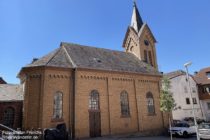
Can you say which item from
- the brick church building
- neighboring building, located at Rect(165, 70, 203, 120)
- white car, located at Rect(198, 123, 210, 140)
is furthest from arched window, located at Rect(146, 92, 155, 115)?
neighboring building, located at Rect(165, 70, 203, 120)

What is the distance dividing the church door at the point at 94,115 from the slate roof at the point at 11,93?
828cm

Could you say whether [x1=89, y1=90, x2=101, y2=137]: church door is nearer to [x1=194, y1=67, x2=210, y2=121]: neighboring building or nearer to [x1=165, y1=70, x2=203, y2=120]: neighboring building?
[x1=165, y1=70, x2=203, y2=120]: neighboring building

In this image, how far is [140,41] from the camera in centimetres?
3259

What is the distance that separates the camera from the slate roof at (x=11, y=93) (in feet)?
71.2

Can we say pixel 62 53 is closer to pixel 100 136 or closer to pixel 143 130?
pixel 100 136

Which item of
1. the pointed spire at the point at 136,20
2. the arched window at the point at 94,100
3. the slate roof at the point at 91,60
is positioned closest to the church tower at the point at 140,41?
the pointed spire at the point at 136,20

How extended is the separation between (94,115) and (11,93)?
10.6 m

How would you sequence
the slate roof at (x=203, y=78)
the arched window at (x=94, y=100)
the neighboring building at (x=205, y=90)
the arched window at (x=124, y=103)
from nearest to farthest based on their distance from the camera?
the arched window at (x=94, y=100) < the arched window at (x=124, y=103) < the neighboring building at (x=205, y=90) < the slate roof at (x=203, y=78)

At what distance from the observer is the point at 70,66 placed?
2219 cm

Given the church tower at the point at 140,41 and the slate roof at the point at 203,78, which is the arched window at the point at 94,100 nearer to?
the church tower at the point at 140,41

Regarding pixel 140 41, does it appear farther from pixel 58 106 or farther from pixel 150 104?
pixel 58 106

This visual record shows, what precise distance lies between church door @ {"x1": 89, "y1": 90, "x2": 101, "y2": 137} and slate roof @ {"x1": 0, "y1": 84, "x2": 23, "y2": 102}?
8283 millimetres

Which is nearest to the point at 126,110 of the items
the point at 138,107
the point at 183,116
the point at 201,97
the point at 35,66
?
the point at 138,107

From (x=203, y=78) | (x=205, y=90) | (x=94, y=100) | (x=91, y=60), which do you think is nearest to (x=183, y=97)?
(x=205, y=90)
